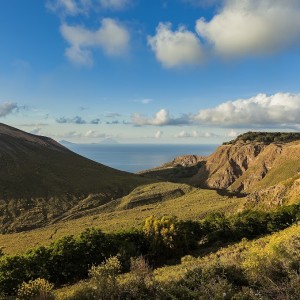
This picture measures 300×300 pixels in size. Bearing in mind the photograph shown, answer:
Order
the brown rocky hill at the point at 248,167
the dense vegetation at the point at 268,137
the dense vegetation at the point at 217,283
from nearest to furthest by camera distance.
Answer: the dense vegetation at the point at 217,283
the brown rocky hill at the point at 248,167
the dense vegetation at the point at 268,137

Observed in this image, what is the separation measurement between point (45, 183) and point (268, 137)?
4799 inches

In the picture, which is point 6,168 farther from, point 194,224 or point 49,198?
point 194,224

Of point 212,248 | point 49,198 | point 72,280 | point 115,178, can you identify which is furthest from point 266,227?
point 115,178

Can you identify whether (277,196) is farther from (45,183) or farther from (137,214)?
(45,183)

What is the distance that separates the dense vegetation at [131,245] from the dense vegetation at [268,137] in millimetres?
138385

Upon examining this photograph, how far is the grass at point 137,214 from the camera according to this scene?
64750 millimetres

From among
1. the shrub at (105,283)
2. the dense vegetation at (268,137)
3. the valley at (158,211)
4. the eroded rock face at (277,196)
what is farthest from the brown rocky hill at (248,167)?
the shrub at (105,283)

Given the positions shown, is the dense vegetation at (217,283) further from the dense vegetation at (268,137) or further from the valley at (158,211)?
the dense vegetation at (268,137)

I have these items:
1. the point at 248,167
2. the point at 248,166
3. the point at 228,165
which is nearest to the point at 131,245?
the point at 248,167

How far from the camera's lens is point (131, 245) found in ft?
123

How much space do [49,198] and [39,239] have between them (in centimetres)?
3248

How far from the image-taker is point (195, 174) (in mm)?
174875

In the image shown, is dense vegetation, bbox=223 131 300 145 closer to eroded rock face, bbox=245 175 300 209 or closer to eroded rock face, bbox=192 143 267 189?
eroded rock face, bbox=192 143 267 189

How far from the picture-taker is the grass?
2549 inches
